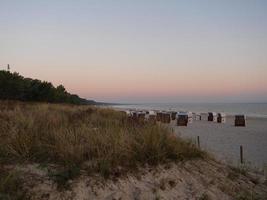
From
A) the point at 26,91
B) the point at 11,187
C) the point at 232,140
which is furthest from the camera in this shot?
the point at 26,91

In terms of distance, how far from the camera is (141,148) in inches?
273

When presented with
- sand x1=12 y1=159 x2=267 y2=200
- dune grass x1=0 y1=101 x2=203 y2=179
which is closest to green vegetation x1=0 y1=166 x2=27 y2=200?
sand x1=12 y1=159 x2=267 y2=200

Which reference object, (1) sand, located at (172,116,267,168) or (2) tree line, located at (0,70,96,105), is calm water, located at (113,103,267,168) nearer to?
(1) sand, located at (172,116,267,168)

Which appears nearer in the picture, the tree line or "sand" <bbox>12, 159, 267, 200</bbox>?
"sand" <bbox>12, 159, 267, 200</bbox>

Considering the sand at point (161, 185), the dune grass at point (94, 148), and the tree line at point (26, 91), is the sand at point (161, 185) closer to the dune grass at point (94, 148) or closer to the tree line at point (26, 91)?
the dune grass at point (94, 148)

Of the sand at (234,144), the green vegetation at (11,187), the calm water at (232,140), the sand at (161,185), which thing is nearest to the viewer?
the green vegetation at (11,187)

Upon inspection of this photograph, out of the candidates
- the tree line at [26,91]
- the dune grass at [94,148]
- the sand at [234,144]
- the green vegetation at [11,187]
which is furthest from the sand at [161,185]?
the tree line at [26,91]

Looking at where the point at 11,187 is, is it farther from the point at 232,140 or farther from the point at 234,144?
the point at 232,140

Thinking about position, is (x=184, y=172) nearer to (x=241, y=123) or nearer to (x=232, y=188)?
(x=232, y=188)

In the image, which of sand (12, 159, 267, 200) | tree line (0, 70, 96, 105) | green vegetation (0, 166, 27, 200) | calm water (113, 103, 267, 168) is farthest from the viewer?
tree line (0, 70, 96, 105)

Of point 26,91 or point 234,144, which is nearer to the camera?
point 234,144

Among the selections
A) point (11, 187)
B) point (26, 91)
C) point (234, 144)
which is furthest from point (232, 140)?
point (26, 91)

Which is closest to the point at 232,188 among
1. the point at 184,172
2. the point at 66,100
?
the point at 184,172

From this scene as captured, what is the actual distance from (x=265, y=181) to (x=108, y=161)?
120 inches
